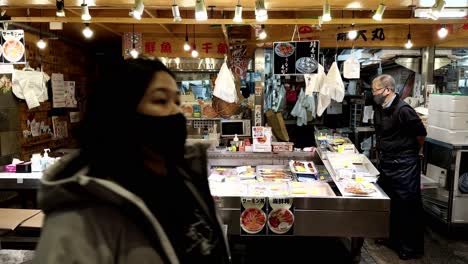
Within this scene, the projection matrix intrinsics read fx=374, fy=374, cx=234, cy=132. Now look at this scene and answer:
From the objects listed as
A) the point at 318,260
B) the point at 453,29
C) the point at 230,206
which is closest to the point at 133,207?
the point at 230,206

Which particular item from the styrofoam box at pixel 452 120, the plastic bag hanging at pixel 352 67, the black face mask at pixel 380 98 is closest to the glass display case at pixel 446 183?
the styrofoam box at pixel 452 120

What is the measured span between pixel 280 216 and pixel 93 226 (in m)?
2.66

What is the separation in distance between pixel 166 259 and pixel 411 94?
7272mm

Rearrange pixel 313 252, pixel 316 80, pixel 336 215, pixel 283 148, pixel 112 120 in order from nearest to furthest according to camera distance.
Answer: pixel 112 120 → pixel 336 215 → pixel 313 252 → pixel 283 148 → pixel 316 80

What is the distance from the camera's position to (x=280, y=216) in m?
3.50

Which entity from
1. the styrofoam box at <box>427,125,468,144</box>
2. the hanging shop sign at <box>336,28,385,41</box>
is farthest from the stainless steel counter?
the hanging shop sign at <box>336,28,385,41</box>

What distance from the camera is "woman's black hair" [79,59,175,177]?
1.16 meters

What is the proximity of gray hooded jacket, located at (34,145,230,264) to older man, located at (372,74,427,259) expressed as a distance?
3845mm

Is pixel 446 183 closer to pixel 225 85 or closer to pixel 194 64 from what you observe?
pixel 225 85

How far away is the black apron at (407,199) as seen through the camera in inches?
171

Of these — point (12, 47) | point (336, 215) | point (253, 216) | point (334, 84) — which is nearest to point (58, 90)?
point (12, 47)

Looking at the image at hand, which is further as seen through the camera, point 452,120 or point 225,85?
point 225,85

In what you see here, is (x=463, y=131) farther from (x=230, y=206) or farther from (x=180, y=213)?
(x=180, y=213)

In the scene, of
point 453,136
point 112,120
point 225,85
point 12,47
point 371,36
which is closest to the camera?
point 112,120
